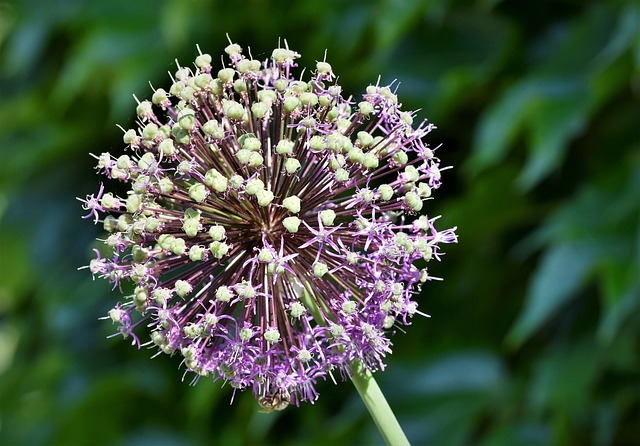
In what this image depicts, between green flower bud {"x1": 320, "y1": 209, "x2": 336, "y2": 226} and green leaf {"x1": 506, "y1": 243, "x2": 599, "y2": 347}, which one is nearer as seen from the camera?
green flower bud {"x1": 320, "y1": 209, "x2": 336, "y2": 226}

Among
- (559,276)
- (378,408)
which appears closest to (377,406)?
(378,408)

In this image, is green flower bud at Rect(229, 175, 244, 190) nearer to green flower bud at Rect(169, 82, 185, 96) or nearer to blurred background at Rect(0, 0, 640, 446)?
green flower bud at Rect(169, 82, 185, 96)

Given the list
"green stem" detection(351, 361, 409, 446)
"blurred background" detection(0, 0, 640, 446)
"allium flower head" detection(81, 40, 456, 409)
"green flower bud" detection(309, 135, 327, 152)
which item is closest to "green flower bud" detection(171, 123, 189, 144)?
"allium flower head" detection(81, 40, 456, 409)

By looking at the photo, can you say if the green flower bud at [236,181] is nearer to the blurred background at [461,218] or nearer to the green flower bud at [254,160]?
the green flower bud at [254,160]

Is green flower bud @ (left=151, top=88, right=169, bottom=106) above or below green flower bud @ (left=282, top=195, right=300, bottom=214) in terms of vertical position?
above

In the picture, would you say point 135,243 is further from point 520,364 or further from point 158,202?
point 520,364

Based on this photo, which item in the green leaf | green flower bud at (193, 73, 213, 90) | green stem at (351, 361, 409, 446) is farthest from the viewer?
the green leaf
